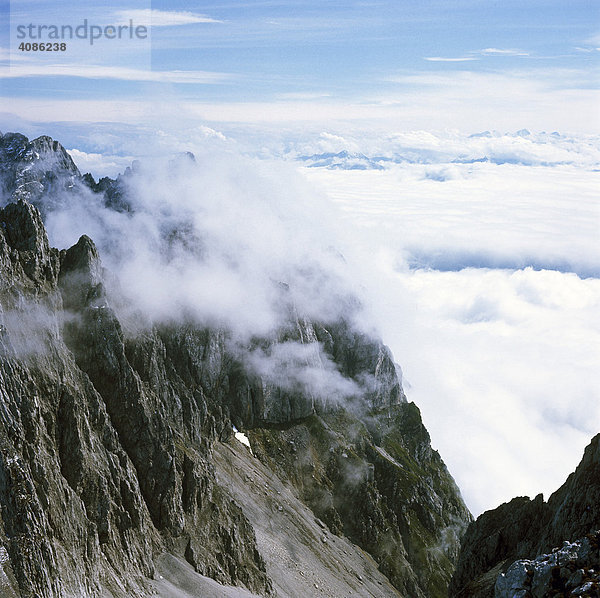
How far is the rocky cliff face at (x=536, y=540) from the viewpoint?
4578 centimetres

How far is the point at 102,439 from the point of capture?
360ft

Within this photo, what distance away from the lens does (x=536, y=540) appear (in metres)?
78.3

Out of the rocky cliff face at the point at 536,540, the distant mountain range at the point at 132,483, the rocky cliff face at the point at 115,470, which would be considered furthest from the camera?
the rocky cliff face at the point at 115,470

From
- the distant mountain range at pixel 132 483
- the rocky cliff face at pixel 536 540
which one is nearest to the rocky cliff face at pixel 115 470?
the distant mountain range at pixel 132 483

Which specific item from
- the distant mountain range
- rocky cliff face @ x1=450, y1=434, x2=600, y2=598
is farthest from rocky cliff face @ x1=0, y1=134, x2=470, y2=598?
rocky cliff face @ x1=450, y1=434, x2=600, y2=598

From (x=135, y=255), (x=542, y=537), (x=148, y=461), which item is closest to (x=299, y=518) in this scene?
(x=148, y=461)

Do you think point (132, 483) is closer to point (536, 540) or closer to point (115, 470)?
point (115, 470)

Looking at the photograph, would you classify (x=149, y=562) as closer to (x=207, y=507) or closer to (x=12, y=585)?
(x=207, y=507)

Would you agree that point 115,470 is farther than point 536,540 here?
Yes

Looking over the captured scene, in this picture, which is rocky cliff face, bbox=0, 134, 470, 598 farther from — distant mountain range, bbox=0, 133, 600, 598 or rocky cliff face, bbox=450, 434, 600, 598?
rocky cliff face, bbox=450, 434, 600, 598

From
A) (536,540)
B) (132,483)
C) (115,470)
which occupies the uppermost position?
(536,540)

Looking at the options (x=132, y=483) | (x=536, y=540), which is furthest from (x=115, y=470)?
(x=536, y=540)

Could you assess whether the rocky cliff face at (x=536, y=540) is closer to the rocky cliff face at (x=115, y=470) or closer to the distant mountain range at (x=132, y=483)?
the distant mountain range at (x=132, y=483)

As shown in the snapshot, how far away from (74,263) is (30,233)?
37.7ft
